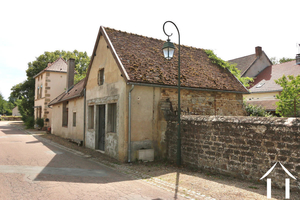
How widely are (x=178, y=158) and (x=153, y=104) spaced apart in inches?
107

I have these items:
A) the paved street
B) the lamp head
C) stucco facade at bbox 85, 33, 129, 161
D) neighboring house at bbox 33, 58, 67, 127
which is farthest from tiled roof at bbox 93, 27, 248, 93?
neighboring house at bbox 33, 58, 67, 127

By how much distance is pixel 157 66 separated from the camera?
1114cm

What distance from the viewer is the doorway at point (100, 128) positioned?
12.1m

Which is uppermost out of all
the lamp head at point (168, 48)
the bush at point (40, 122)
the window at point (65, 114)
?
the lamp head at point (168, 48)

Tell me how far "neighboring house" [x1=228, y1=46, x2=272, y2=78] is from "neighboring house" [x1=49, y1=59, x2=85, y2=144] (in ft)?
69.3

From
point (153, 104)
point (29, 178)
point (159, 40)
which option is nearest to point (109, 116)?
point (153, 104)

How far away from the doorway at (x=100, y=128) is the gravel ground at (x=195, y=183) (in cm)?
320

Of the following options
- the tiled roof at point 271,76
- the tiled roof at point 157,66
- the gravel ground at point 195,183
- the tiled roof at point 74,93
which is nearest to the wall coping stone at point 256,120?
the gravel ground at point 195,183

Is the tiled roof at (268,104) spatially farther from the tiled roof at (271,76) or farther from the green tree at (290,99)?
the green tree at (290,99)

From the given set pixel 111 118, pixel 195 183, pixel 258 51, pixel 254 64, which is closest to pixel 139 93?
pixel 111 118

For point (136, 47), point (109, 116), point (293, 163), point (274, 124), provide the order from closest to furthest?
point (293, 163), point (274, 124), point (109, 116), point (136, 47)

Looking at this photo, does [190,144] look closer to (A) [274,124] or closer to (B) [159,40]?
(A) [274,124]

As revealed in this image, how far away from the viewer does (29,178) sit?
6.65 m

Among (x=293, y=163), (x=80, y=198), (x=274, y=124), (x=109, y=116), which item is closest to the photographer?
(x=80, y=198)
